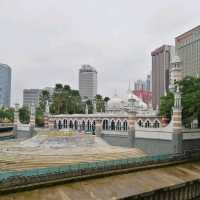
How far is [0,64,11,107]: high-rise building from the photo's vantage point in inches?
6112

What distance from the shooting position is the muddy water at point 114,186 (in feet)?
56.5

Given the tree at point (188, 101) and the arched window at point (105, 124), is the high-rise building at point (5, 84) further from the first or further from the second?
the tree at point (188, 101)

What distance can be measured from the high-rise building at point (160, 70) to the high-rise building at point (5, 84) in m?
76.6

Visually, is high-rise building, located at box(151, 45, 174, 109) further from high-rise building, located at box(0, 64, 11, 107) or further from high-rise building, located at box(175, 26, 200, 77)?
high-rise building, located at box(0, 64, 11, 107)

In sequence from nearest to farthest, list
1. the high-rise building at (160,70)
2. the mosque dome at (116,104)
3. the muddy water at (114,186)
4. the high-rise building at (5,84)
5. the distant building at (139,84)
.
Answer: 1. the muddy water at (114,186)
2. the mosque dome at (116,104)
3. the high-rise building at (160,70)
4. the high-rise building at (5,84)
5. the distant building at (139,84)

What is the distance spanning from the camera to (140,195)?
1847cm

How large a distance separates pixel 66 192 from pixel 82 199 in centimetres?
114

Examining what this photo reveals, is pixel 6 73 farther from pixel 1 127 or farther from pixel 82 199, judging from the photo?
pixel 82 199

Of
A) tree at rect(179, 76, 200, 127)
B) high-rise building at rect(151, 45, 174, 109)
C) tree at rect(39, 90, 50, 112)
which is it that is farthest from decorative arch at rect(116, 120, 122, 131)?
high-rise building at rect(151, 45, 174, 109)

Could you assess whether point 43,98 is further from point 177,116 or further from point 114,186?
point 114,186

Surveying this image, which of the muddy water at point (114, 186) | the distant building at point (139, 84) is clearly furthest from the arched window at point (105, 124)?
the distant building at point (139, 84)

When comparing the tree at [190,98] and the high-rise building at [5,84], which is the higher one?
the high-rise building at [5,84]

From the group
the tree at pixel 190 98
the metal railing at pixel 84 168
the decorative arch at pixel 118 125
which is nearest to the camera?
the metal railing at pixel 84 168

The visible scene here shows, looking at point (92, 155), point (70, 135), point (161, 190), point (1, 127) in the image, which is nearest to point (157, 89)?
point (1, 127)
